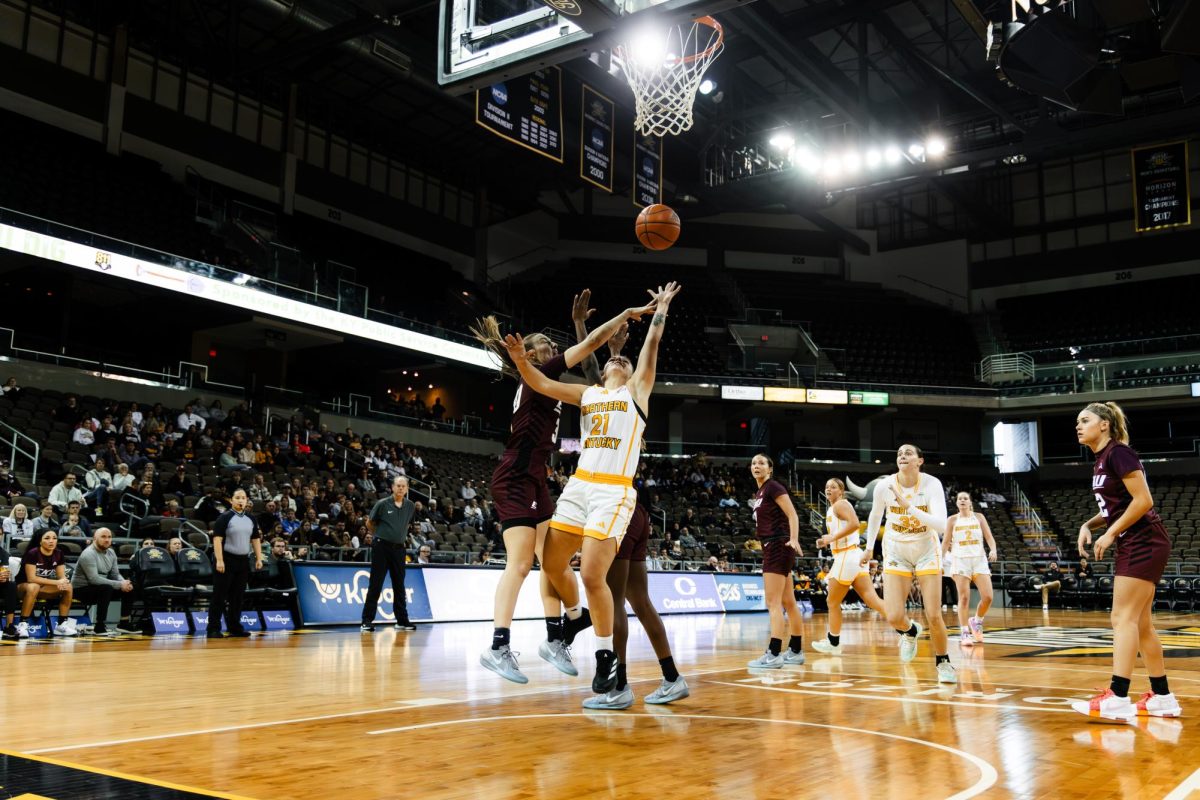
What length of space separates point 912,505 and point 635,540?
289 cm

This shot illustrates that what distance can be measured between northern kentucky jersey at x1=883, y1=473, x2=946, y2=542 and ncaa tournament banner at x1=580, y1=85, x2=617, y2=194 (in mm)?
13937

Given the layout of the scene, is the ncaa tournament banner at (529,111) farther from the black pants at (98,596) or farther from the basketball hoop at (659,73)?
the black pants at (98,596)

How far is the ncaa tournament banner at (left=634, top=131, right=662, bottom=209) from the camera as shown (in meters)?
22.9

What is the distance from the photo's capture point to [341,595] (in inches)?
527

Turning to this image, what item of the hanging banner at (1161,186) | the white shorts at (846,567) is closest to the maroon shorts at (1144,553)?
the white shorts at (846,567)

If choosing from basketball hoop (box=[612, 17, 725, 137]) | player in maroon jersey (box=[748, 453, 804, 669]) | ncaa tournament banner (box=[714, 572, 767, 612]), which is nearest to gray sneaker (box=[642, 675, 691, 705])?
player in maroon jersey (box=[748, 453, 804, 669])

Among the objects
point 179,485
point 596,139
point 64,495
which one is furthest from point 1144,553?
point 596,139

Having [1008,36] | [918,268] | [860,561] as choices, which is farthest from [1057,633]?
[918,268]

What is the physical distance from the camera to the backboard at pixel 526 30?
865cm

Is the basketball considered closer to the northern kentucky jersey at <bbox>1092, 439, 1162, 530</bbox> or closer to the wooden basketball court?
the wooden basketball court

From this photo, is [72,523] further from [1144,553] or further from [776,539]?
[1144,553]

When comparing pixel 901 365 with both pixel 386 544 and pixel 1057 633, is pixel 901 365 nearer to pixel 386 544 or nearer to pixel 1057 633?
pixel 1057 633

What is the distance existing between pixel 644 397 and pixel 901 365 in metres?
32.8

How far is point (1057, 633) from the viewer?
1373 centimetres
